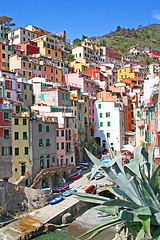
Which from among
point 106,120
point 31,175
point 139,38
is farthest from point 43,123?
point 139,38

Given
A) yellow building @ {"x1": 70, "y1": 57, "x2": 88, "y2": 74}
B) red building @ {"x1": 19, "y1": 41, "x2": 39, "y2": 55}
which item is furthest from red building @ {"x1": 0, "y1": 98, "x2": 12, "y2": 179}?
yellow building @ {"x1": 70, "y1": 57, "x2": 88, "y2": 74}

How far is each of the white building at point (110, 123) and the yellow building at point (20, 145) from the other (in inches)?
935

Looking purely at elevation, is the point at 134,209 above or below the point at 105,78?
below

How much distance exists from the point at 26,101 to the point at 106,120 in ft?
59.9

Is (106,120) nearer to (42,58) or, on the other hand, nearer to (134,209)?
(42,58)

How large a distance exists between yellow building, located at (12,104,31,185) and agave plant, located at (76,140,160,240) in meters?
24.6

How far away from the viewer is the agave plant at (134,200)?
8781mm

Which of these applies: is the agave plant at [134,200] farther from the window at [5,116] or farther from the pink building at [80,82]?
the pink building at [80,82]

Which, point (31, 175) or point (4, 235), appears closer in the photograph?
point (4, 235)

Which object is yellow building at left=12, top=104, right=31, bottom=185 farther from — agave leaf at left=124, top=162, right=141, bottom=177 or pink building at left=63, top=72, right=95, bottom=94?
pink building at left=63, top=72, right=95, bottom=94

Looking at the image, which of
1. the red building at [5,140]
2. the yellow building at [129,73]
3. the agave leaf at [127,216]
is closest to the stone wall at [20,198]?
the red building at [5,140]

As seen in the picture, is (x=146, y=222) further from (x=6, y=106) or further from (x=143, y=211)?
(x=6, y=106)

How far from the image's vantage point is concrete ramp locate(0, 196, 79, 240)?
84.6ft

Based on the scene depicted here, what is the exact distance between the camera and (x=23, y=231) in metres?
26.0
